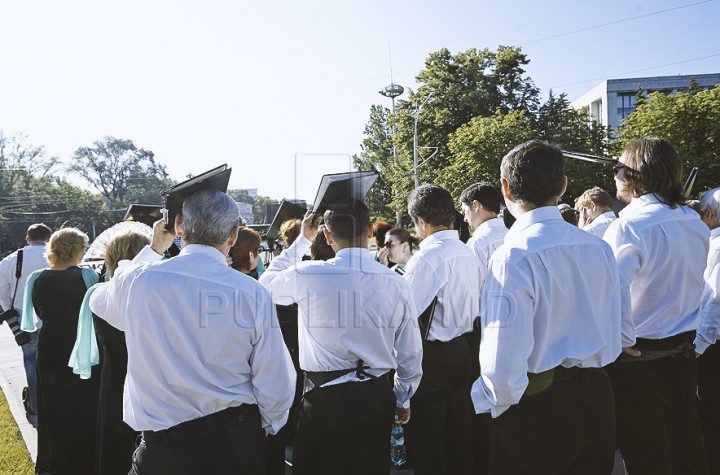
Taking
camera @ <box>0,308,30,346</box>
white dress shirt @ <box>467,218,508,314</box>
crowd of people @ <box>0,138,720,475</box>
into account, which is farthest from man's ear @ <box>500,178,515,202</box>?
camera @ <box>0,308,30,346</box>

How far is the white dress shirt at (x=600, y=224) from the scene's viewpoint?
492 centimetres

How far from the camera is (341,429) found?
2.61m

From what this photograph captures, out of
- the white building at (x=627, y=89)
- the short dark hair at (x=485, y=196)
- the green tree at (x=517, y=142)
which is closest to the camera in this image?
the short dark hair at (x=485, y=196)

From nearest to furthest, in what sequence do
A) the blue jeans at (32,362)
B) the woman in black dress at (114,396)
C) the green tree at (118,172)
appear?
1. the woman in black dress at (114,396)
2. the blue jeans at (32,362)
3. the green tree at (118,172)

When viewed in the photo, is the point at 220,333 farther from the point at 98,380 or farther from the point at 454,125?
the point at 454,125

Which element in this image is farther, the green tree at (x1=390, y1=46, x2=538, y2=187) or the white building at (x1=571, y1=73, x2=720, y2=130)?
the white building at (x1=571, y1=73, x2=720, y2=130)

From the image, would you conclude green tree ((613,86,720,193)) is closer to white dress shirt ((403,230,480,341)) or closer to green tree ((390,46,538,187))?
green tree ((390,46,538,187))

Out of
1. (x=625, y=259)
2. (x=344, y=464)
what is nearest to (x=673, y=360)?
(x=625, y=259)

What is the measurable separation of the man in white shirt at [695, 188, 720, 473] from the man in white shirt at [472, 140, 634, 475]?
1.74 metres

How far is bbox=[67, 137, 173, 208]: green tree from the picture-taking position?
7188 cm

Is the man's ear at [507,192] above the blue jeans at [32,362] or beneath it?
above

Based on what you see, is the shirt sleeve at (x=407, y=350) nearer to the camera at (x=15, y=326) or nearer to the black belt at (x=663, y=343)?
the black belt at (x=663, y=343)

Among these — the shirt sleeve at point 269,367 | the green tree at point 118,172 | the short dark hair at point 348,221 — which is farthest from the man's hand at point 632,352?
the green tree at point 118,172

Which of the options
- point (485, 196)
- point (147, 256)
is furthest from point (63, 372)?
point (485, 196)
